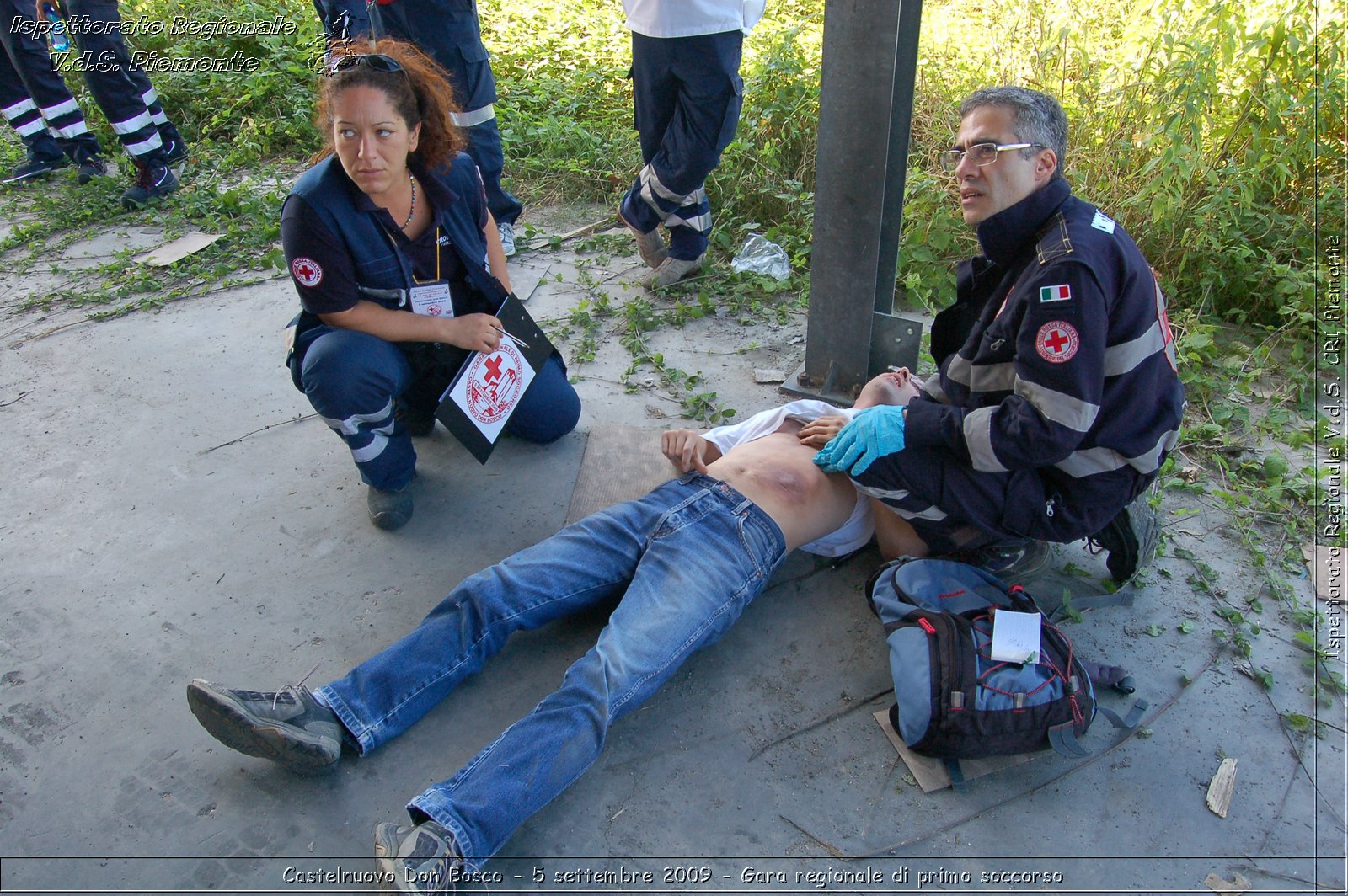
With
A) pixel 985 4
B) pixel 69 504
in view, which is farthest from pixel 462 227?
pixel 985 4

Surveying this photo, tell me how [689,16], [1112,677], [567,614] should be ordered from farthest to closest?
[689,16] → [567,614] → [1112,677]

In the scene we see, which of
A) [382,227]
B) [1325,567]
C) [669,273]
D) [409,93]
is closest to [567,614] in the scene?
[382,227]

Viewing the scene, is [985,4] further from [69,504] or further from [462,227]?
[69,504]

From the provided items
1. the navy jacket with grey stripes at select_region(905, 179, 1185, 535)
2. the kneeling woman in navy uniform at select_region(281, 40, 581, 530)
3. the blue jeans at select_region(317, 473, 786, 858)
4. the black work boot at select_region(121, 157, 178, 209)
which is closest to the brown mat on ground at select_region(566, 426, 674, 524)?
the kneeling woman in navy uniform at select_region(281, 40, 581, 530)

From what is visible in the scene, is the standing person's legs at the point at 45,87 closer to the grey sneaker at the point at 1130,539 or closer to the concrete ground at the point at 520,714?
the concrete ground at the point at 520,714

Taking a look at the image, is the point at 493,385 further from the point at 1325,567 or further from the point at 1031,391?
the point at 1325,567

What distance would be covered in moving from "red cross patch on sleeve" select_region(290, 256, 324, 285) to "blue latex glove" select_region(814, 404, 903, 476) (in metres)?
1.62

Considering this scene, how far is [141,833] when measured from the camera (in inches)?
80.1

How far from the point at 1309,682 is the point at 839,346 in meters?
1.88

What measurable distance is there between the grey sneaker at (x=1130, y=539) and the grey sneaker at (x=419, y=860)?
1865 mm

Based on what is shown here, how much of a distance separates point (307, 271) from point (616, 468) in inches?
47.0

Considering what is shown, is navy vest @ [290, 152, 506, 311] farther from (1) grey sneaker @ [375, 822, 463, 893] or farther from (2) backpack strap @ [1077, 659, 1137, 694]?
(2) backpack strap @ [1077, 659, 1137, 694]

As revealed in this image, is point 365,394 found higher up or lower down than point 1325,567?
higher up

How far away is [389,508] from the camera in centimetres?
294
